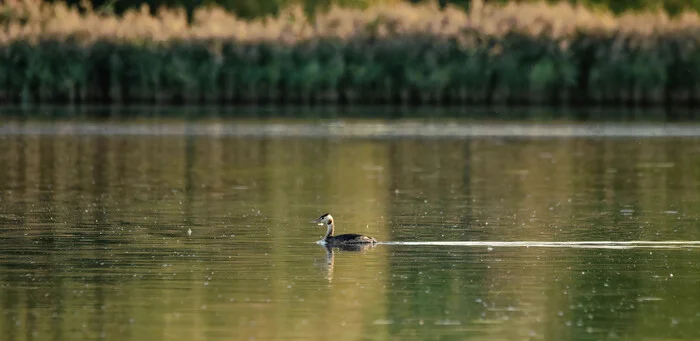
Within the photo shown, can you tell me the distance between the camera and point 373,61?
50.7m

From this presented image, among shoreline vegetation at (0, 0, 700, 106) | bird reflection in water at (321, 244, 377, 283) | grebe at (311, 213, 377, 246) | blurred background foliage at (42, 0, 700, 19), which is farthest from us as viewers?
blurred background foliage at (42, 0, 700, 19)

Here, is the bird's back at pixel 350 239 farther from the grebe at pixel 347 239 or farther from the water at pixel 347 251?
the water at pixel 347 251

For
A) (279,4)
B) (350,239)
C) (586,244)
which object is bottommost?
(586,244)

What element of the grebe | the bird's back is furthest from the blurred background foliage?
the bird's back

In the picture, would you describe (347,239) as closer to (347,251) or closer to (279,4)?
(347,251)

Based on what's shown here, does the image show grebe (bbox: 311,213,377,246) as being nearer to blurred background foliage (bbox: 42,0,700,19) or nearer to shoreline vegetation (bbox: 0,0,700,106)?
shoreline vegetation (bbox: 0,0,700,106)

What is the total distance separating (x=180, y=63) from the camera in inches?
1998

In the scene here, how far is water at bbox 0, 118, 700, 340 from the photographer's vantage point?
43.4ft

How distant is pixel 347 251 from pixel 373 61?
109 feet

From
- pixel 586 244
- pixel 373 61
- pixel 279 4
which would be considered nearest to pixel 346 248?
pixel 586 244

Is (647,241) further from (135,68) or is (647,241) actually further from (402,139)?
(135,68)

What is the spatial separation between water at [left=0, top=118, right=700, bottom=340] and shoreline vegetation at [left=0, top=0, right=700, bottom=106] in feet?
44.4

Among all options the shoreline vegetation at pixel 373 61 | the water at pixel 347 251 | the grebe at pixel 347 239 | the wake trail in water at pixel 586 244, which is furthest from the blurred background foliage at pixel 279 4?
the grebe at pixel 347 239

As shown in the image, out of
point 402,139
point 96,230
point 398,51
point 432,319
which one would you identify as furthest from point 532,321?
point 398,51
